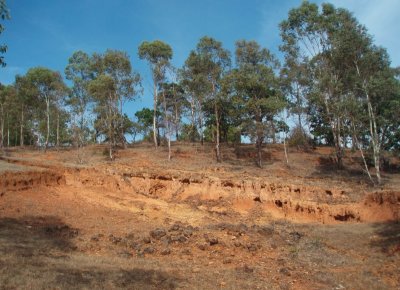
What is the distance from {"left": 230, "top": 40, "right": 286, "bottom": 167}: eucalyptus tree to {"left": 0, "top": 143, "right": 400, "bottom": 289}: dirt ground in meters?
5.64

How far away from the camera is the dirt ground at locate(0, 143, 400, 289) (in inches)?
535

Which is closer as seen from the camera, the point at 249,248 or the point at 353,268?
the point at 353,268

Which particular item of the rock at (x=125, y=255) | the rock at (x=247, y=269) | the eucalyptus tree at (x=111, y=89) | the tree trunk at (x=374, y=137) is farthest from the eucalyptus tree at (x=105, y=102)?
the rock at (x=247, y=269)

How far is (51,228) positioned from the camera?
18203 mm

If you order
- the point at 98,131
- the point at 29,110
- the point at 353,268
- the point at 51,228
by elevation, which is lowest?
the point at 353,268

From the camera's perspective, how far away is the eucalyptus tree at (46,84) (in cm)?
4794

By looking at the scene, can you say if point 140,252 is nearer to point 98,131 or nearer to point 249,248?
point 249,248

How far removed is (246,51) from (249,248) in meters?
24.9

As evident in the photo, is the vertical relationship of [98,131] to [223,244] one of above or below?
above

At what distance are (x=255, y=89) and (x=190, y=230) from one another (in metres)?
21.3

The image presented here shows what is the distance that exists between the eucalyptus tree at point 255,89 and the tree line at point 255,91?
94 millimetres

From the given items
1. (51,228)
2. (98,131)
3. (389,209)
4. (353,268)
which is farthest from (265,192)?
(98,131)

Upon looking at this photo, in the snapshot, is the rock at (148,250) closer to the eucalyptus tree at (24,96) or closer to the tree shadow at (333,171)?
the tree shadow at (333,171)

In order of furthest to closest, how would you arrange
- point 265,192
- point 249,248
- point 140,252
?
point 265,192
point 249,248
point 140,252
